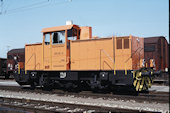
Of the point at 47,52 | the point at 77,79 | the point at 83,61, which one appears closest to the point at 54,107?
the point at 77,79

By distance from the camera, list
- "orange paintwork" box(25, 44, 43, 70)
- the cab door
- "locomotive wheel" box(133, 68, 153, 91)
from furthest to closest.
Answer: "orange paintwork" box(25, 44, 43, 70)
the cab door
"locomotive wheel" box(133, 68, 153, 91)

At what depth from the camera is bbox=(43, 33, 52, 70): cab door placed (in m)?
11.6

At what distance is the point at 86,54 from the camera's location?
1072 cm

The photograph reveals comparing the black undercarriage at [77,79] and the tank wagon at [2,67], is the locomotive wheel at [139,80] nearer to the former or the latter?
the black undercarriage at [77,79]

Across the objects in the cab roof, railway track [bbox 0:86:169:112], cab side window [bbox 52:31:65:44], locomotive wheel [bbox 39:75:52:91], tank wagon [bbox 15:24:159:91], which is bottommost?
railway track [bbox 0:86:169:112]

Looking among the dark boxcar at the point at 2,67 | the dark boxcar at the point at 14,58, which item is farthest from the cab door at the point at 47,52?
the dark boxcar at the point at 2,67

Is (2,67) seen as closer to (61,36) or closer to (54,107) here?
(61,36)

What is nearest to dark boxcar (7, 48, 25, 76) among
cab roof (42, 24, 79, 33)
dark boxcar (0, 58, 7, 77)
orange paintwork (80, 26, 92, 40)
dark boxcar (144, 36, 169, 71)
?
dark boxcar (0, 58, 7, 77)

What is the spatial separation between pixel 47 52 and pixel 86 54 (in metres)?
2.45

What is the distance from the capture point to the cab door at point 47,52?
1158 centimetres

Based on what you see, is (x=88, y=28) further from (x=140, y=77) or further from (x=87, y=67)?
(x=140, y=77)

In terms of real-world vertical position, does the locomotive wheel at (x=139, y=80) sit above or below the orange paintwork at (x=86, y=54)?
below

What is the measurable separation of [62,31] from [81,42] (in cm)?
125

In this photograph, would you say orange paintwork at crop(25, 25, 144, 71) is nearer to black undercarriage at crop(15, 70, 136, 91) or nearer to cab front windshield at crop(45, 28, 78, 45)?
cab front windshield at crop(45, 28, 78, 45)
